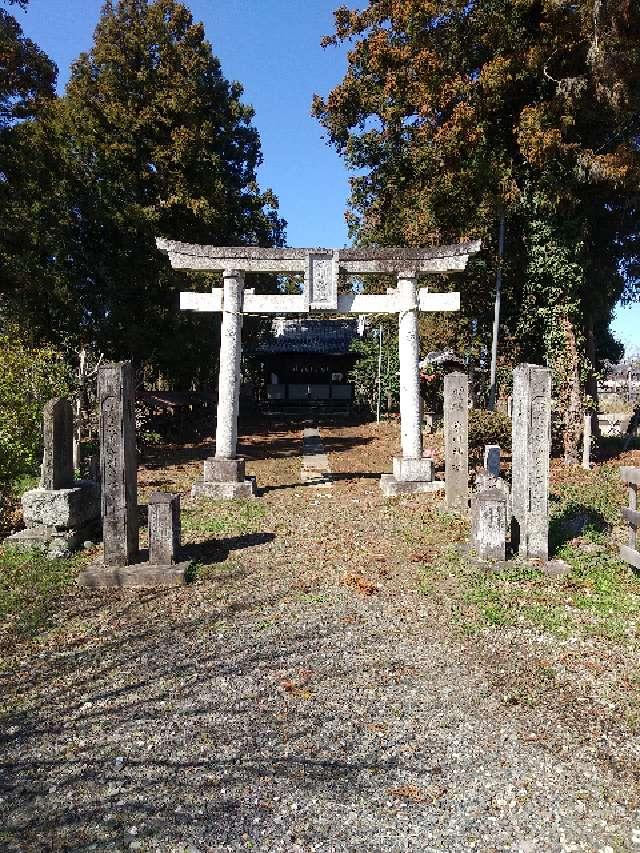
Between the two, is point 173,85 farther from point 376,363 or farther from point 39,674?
point 39,674

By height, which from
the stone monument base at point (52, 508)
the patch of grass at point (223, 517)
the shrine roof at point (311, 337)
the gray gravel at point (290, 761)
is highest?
the shrine roof at point (311, 337)

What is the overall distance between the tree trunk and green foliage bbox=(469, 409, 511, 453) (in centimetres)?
249

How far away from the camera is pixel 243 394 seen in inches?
1232

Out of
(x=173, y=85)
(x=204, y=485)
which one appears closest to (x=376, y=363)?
(x=173, y=85)

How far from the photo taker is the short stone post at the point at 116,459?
6.53 metres

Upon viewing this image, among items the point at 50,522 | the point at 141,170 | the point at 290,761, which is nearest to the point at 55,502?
the point at 50,522

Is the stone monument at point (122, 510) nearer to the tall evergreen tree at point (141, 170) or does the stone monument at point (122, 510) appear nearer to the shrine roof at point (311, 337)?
the tall evergreen tree at point (141, 170)

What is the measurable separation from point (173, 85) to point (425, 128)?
8288 millimetres

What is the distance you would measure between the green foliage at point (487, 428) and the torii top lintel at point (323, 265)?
2.59 m

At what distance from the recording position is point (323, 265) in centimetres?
1093

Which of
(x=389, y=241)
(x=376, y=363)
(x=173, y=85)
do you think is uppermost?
(x=173, y=85)

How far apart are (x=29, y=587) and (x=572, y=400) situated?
1230 cm

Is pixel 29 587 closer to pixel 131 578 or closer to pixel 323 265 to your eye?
pixel 131 578

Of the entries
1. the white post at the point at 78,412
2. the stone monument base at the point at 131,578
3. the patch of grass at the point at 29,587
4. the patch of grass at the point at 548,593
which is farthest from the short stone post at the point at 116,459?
the white post at the point at 78,412
